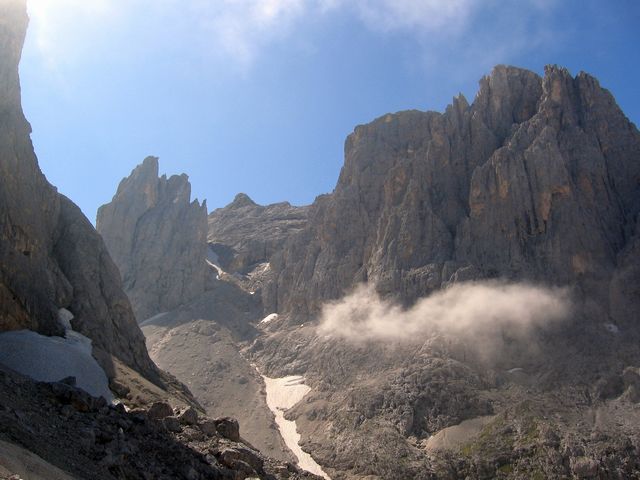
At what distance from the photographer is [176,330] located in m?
103

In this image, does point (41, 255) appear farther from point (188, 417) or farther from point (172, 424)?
point (172, 424)

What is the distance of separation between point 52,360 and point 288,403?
48.1m

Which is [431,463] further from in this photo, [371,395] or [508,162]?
[508,162]

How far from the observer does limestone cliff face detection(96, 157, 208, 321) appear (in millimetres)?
116875

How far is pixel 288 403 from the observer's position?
255 ft

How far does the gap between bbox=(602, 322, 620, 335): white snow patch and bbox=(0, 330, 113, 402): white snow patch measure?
51880 millimetres

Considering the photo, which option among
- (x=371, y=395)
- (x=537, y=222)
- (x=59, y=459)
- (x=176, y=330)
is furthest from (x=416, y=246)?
(x=59, y=459)

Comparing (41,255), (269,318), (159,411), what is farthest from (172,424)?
(269,318)

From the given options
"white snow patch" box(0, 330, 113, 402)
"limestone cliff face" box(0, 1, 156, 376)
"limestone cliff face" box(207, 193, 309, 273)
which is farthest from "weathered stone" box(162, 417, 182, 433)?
"limestone cliff face" box(207, 193, 309, 273)

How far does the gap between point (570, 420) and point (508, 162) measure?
1386 inches

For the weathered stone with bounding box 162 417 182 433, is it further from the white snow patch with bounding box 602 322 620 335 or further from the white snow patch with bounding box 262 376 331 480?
the white snow patch with bounding box 602 322 620 335

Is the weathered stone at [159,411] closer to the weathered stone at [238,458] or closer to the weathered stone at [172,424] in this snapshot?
the weathered stone at [172,424]

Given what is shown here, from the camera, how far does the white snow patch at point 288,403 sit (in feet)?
205

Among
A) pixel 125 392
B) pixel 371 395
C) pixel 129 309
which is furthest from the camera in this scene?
pixel 371 395
